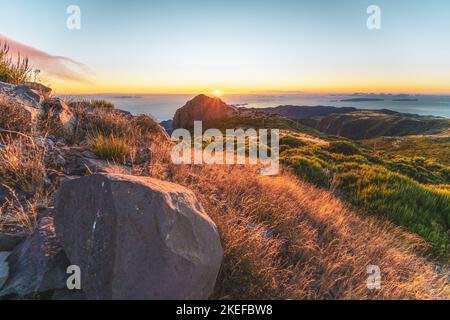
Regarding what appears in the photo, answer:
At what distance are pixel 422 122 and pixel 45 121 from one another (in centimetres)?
16250

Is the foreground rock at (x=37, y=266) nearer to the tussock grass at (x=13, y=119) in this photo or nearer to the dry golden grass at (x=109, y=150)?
the dry golden grass at (x=109, y=150)

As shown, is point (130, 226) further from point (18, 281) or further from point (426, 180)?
point (426, 180)

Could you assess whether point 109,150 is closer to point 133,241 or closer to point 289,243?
point 133,241

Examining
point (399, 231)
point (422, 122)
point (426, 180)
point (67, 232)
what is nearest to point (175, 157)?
point (67, 232)

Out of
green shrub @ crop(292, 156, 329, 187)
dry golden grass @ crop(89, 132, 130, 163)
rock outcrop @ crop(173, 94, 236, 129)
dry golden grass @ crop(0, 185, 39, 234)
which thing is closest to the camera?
dry golden grass @ crop(0, 185, 39, 234)

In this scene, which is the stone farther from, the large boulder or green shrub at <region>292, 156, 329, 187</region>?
green shrub at <region>292, 156, 329, 187</region>

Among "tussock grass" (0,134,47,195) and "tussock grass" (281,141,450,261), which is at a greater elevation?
"tussock grass" (0,134,47,195)

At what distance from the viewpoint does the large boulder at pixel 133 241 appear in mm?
2832

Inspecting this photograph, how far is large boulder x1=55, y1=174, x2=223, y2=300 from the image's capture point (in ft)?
9.29

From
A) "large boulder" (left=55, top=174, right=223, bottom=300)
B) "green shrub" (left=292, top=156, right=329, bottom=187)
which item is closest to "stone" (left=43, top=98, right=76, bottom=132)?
"large boulder" (left=55, top=174, right=223, bottom=300)

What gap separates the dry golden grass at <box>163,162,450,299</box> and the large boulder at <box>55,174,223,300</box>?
2.36 feet

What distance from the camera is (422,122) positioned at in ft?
454

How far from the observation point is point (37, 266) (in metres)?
3.28

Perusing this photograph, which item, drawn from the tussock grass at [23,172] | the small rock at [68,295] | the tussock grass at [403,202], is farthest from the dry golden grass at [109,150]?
the tussock grass at [403,202]
